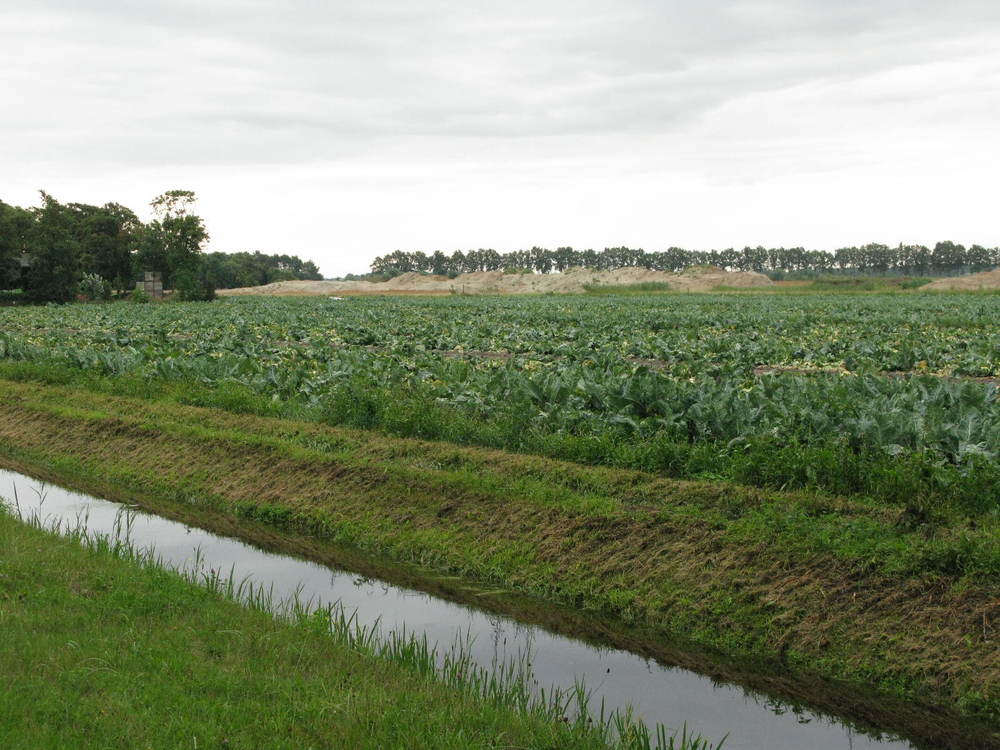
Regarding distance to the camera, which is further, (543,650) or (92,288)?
(92,288)

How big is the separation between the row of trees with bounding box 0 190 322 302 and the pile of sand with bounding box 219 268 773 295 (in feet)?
81.4

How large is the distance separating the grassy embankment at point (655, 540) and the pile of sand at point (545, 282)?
88.1 m

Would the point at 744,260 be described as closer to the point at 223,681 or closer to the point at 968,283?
the point at 968,283

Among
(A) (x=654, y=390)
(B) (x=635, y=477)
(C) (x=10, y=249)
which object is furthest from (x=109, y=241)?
(B) (x=635, y=477)

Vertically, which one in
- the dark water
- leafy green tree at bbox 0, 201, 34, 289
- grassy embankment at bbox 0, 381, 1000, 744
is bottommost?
the dark water

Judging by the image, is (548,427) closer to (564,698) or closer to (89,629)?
(564,698)

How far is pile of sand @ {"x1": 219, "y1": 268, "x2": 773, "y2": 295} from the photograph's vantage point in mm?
102688

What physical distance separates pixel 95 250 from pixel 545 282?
170 feet

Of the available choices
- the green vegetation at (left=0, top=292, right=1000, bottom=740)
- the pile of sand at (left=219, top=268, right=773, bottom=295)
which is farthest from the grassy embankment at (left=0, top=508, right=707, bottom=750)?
the pile of sand at (left=219, top=268, right=773, bottom=295)

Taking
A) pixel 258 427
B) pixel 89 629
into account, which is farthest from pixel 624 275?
pixel 89 629

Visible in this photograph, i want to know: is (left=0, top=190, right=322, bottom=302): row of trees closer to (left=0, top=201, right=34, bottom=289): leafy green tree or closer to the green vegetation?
(left=0, top=201, right=34, bottom=289): leafy green tree

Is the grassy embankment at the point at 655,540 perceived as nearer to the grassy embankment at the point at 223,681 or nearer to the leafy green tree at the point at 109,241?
the grassy embankment at the point at 223,681

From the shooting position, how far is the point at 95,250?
73375mm

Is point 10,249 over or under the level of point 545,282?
over
